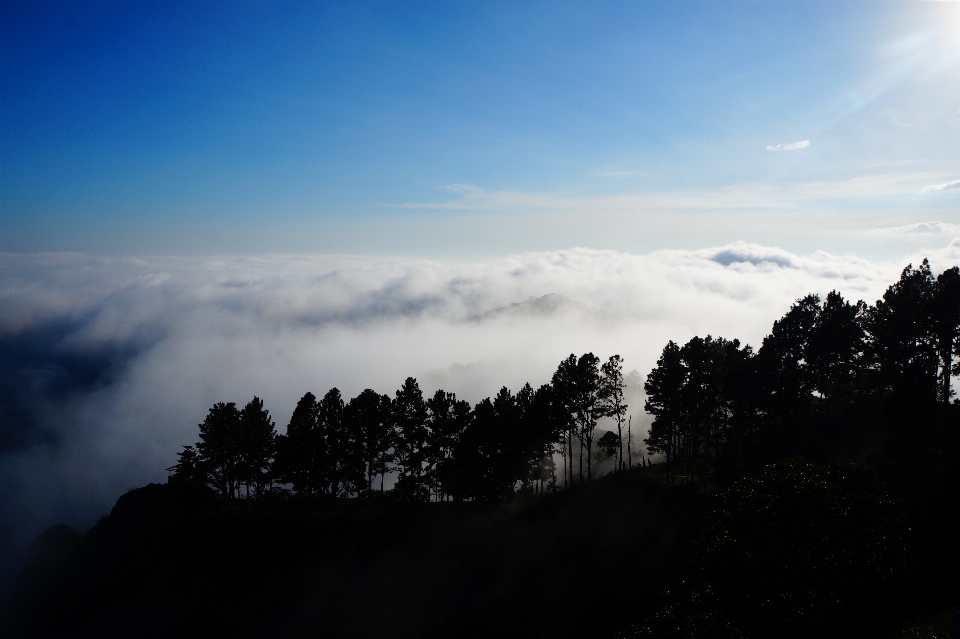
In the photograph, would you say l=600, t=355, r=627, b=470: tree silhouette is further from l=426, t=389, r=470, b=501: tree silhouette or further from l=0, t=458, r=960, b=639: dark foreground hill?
l=426, t=389, r=470, b=501: tree silhouette

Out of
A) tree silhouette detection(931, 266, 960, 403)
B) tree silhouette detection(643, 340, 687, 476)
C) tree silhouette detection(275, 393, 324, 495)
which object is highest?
tree silhouette detection(931, 266, 960, 403)

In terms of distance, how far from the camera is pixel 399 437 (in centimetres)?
6806

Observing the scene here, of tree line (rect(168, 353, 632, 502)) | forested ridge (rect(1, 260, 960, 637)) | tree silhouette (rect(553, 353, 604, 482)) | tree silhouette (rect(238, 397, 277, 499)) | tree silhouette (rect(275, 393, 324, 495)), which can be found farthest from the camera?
tree silhouette (rect(238, 397, 277, 499))

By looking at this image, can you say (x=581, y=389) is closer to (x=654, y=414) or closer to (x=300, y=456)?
(x=654, y=414)

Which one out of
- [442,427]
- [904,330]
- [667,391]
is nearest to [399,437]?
[442,427]

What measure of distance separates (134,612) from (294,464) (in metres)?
A: 23.5

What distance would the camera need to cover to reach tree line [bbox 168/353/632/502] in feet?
211

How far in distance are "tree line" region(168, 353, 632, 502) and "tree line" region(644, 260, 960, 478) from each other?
821 cm


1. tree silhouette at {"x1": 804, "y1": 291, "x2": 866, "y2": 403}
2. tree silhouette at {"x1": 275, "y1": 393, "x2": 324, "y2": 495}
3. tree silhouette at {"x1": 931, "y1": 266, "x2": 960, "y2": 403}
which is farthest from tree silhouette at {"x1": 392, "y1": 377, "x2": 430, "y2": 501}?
tree silhouette at {"x1": 931, "y1": 266, "x2": 960, "y2": 403}

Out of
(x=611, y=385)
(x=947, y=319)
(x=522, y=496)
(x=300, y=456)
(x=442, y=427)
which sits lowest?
(x=522, y=496)

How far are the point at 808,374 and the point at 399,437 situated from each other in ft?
191

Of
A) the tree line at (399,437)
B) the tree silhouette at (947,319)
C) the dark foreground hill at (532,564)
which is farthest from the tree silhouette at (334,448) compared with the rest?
the tree silhouette at (947,319)

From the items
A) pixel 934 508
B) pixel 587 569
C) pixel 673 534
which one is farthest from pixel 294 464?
pixel 934 508

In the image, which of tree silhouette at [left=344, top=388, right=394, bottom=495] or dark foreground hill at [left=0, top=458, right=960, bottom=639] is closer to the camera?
dark foreground hill at [left=0, top=458, right=960, bottom=639]
